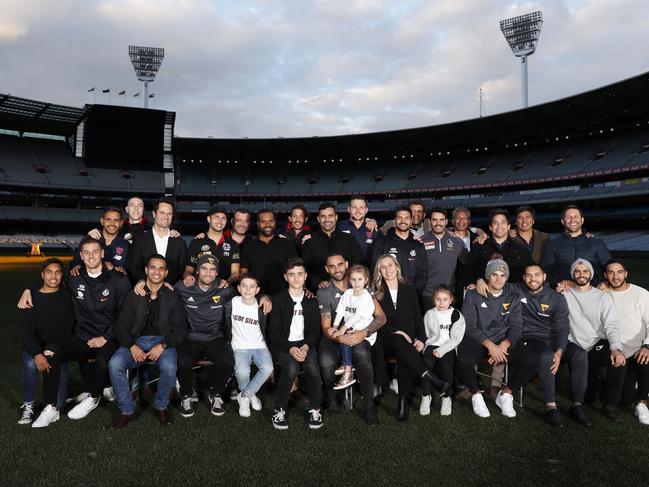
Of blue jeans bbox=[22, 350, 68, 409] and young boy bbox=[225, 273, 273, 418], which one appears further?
young boy bbox=[225, 273, 273, 418]

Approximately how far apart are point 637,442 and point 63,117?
162 feet

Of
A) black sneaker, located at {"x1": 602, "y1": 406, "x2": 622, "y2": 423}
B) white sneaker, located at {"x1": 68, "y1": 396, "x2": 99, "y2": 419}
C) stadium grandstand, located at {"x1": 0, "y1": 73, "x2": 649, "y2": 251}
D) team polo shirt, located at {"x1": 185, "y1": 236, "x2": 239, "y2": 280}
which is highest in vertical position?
stadium grandstand, located at {"x1": 0, "y1": 73, "x2": 649, "y2": 251}

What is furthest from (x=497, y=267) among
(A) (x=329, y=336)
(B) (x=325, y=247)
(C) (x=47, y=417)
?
(C) (x=47, y=417)

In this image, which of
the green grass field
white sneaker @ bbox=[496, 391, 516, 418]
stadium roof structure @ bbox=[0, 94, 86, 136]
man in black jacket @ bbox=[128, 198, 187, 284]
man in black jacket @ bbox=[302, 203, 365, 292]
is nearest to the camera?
the green grass field

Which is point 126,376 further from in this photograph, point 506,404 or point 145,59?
point 145,59

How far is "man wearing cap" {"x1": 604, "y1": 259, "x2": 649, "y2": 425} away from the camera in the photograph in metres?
4.70

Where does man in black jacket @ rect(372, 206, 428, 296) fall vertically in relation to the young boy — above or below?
above

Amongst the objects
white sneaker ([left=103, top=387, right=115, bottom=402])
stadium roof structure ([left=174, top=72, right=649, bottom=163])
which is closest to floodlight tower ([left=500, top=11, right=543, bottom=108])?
stadium roof structure ([left=174, top=72, right=649, bottom=163])

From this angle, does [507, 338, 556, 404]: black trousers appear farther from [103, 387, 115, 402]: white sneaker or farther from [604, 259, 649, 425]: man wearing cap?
[103, 387, 115, 402]: white sneaker

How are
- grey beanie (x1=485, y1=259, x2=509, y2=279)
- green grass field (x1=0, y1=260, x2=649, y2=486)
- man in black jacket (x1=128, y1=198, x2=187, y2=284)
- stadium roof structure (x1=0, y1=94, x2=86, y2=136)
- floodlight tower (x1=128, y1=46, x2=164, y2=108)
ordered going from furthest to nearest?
floodlight tower (x1=128, y1=46, x2=164, y2=108) → stadium roof structure (x1=0, y1=94, x2=86, y2=136) → man in black jacket (x1=128, y1=198, x2=187, y2=284) → grey beanie (x1=485, y1=259, x2=509, y2=279) → green grass field (x1=0, y1=260, x2=649, y2=486)

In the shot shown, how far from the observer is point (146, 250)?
573cm

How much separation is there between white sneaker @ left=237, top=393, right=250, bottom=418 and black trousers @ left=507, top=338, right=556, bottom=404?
9.64ft

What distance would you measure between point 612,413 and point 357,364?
2.74m

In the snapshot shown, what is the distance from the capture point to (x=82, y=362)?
4848 millimetres
